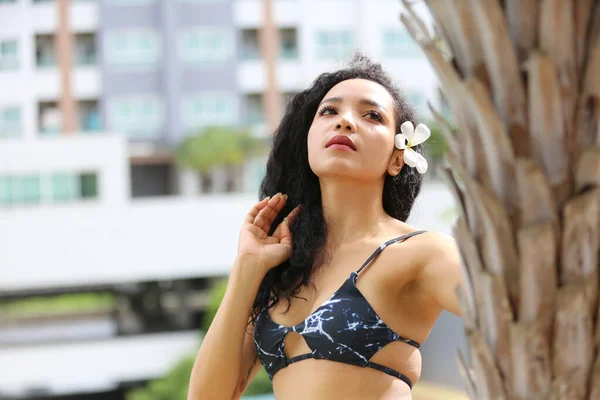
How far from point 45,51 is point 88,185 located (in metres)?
4.48

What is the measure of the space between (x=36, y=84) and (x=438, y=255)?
22128 millimetres

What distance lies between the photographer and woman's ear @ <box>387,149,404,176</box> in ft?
5.70

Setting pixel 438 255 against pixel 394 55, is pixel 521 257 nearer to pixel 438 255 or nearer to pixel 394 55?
pixel 438 255

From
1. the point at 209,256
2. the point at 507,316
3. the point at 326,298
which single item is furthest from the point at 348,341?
the point at 209,256

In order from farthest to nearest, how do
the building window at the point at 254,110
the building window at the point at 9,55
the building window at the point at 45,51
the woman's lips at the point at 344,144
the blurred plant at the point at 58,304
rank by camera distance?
the building window at the point at 254,110
the building window at the point at 45,51
the building window at the point at 9,55
the blurred plant at the point at 58,304
the woman's lips at the point at 344,144

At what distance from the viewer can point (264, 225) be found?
1.79 metres

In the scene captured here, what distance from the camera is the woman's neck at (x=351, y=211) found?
171 centimetres

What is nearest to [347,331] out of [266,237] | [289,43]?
[266,237]

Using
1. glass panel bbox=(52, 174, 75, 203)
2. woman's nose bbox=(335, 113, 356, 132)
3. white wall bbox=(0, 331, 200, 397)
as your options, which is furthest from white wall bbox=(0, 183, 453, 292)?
woman's nose bbox=(335, 113, 356, 132)

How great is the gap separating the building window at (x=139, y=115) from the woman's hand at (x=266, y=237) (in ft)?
71.2

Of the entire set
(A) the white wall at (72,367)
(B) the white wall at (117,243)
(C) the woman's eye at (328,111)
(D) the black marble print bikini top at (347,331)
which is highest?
(C) the woman's eye at (328,111)

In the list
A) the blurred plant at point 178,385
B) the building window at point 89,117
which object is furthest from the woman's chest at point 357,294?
the building window at point 89,117

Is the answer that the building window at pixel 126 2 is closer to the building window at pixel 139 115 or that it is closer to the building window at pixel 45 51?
the building window at pixel 45 51

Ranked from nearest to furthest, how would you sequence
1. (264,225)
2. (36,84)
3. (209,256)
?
(264,225), (209,256), (36,84)
